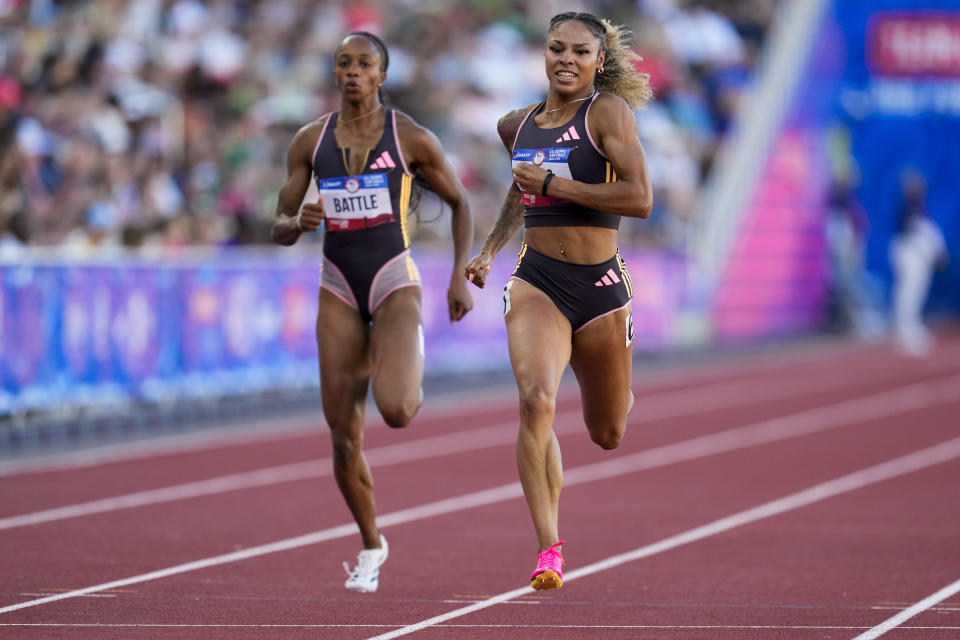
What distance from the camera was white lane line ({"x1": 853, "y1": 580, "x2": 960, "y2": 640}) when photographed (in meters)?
6.47

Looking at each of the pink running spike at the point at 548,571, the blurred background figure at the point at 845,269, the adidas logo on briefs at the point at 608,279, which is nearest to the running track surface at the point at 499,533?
the pink running spike at the point at 548,571

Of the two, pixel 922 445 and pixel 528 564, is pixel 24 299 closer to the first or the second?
pixel 528 564

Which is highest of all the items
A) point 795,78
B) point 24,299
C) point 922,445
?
point 795,78

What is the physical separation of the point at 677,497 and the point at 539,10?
14410 mm

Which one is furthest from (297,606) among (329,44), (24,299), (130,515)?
(329,44)

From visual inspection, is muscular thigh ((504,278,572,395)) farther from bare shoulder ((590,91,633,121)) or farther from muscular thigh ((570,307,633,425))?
bare shoulder ((590,91,633,121))

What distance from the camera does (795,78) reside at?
26.7 meters

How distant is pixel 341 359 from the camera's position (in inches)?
297

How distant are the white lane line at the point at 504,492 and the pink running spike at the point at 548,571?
2.07m

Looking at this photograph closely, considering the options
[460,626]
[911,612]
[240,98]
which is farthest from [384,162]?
[240,98]

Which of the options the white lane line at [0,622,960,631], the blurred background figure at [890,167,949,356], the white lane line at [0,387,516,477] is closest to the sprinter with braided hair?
the white lane line at [0,622,960,631]

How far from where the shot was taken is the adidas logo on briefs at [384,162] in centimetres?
754

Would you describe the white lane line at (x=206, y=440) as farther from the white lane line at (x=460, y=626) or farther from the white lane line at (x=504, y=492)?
the white lane line at (x=460, y=626)

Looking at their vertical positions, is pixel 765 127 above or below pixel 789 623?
above
